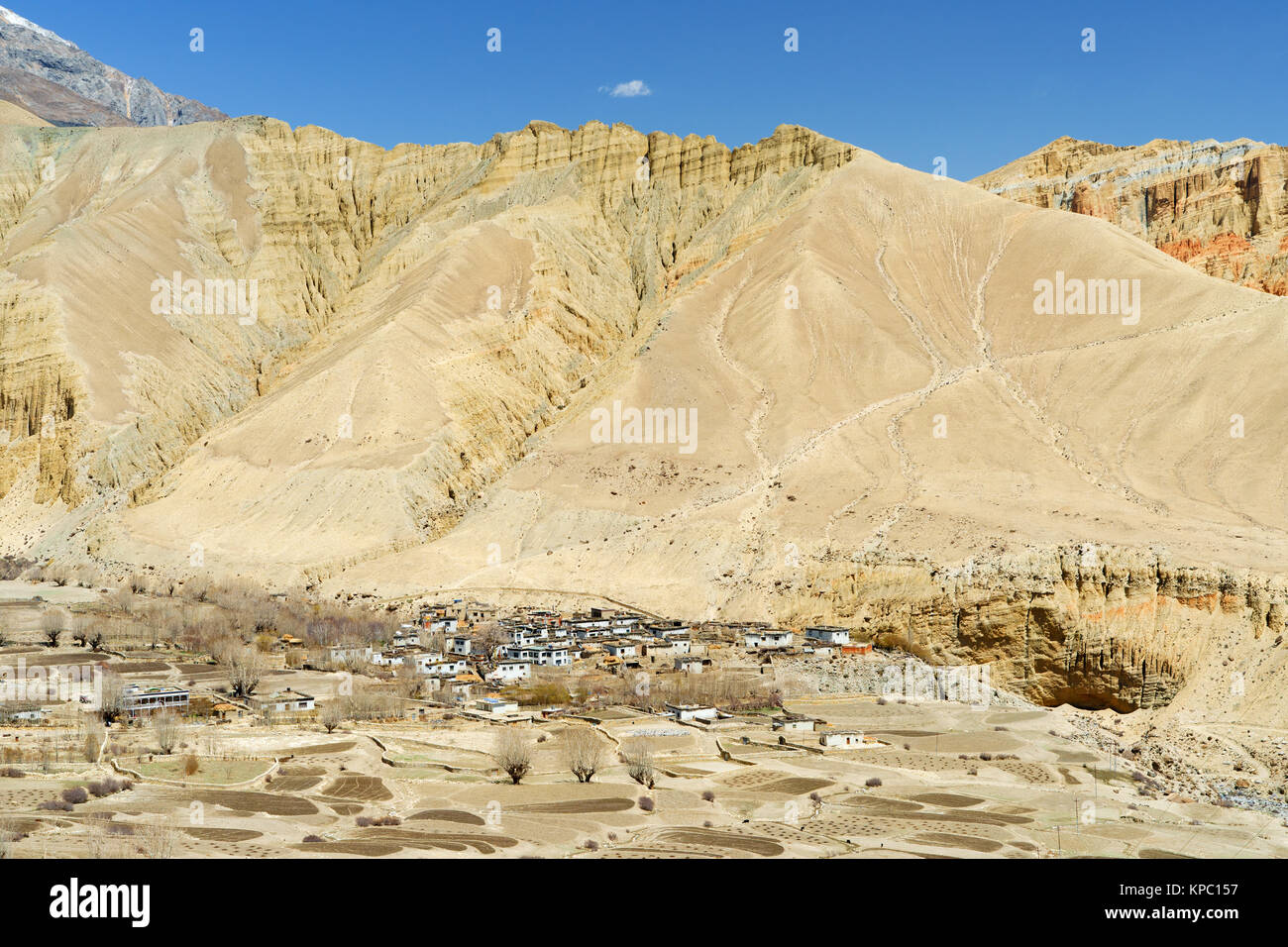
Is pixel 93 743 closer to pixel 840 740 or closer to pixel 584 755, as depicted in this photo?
pixel 584 755

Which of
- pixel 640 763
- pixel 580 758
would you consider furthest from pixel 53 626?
pixel 640 763

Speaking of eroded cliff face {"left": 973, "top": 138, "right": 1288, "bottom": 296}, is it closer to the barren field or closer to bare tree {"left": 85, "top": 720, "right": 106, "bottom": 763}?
the barren field

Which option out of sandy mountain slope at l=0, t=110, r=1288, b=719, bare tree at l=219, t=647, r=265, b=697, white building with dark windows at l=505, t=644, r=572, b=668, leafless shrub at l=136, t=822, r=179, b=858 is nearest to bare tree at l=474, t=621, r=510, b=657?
white building with dark windows at l=505, t=644, r=572, b=668

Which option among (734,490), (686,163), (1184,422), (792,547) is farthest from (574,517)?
(686,163)

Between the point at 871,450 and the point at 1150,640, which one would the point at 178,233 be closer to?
the point at 871,450

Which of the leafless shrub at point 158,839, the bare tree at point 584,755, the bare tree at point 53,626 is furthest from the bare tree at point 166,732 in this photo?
the bare tree at point 53,626

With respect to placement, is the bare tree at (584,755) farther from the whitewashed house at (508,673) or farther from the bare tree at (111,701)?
the bare tree at (111,701)
